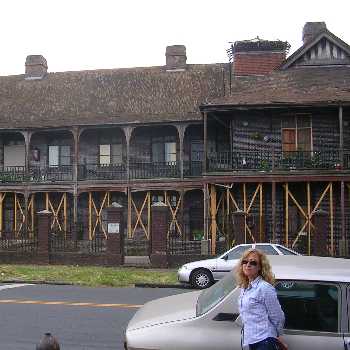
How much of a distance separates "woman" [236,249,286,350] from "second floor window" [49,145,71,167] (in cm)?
2887

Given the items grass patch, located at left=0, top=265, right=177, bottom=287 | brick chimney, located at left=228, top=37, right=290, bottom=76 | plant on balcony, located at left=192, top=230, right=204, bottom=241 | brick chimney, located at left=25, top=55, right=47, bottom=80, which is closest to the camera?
grass patch, located at left=0, top=265, right=177, bottom=287

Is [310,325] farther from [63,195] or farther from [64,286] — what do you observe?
[63,195]

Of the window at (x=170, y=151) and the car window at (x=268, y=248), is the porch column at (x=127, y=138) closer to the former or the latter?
the window at (x=170, y=151)

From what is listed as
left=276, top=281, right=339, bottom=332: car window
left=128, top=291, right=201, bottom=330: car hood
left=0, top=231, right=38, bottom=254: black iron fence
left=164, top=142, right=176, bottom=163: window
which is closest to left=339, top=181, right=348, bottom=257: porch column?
left=164, top=142, right=176, bottom=163: window

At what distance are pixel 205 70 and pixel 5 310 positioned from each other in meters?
25.4

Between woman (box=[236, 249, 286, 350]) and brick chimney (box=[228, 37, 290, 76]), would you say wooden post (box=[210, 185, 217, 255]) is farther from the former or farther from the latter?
woman (box=[236, 249, 286, 350])

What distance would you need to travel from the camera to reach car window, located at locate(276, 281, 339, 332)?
15.2 ft

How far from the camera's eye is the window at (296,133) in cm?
2517

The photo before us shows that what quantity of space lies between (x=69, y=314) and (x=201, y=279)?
5.32 m

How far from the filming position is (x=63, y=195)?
1222 inches

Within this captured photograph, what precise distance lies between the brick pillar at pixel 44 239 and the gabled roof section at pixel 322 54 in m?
14.4

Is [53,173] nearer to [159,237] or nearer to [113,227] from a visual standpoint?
[113,227]

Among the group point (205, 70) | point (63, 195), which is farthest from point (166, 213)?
point (205, 70)

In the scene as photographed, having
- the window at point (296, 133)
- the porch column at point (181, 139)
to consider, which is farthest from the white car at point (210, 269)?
the porch column at point (181, 139)
